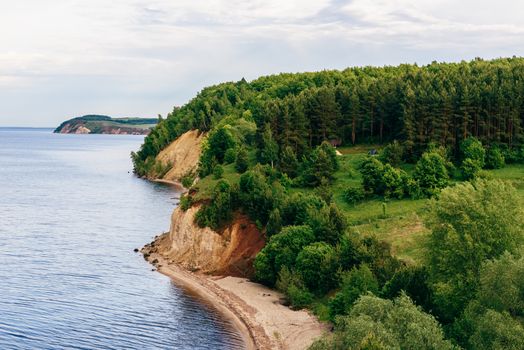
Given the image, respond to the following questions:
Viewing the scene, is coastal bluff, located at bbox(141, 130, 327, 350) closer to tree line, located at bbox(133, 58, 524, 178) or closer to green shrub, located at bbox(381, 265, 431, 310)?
green shrub, located at bbox(381, 265, 431, 310)

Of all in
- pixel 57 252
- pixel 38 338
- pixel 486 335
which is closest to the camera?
pixel 486 335

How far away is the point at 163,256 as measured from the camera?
89.9m

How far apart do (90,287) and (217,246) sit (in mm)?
17274

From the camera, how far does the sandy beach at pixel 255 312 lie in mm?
57719

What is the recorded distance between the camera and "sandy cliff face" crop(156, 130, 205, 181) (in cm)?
18125

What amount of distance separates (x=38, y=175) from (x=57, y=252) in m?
113

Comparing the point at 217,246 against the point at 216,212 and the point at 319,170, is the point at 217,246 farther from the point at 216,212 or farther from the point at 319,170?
the point at 319,170

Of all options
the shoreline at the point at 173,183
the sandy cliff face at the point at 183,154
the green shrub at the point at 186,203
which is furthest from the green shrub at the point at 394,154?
the sandy cliff face at the point at 183,154

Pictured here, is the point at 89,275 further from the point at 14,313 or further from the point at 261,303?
the point at 261,303

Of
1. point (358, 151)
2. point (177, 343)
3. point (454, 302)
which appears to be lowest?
point (177, 343)

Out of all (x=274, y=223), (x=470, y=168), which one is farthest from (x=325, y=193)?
(x=470, y=168)

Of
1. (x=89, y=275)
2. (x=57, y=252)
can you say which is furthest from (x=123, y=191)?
(x=89, y=275)

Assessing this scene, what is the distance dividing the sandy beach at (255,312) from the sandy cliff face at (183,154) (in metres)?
99.7

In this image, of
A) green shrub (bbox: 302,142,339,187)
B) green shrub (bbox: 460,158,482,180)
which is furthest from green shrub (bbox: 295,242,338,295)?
green shrub (bbox: 460,158,482,180)
